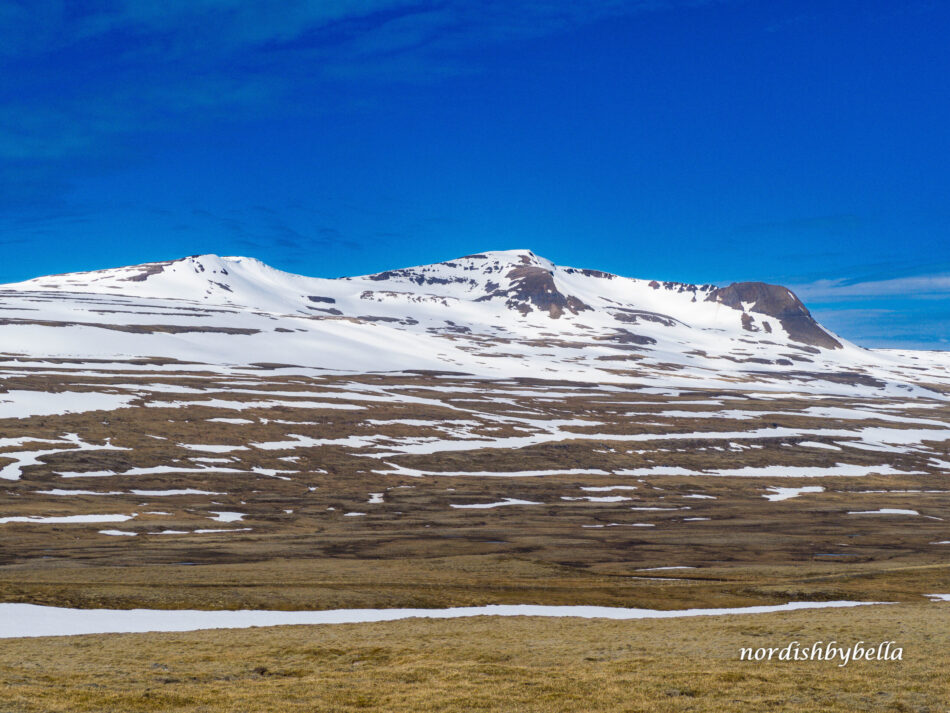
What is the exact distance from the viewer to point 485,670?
71.0 ft

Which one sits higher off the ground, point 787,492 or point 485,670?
point 485,670

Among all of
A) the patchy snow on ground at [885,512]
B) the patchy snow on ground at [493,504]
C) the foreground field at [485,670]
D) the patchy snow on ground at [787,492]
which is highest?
the foreground field at [485,670]

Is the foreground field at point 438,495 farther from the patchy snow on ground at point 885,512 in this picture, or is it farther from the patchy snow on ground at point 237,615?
the patchy snow on ground at point 237,615

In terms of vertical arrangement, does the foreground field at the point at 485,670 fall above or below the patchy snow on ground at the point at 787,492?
above

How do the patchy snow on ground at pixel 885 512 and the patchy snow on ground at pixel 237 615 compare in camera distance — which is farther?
the patchy snow on ground at pixel 885 512

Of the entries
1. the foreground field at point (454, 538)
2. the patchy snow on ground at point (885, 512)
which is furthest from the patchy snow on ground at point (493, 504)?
the patchy snow on ground at point (885, 512)

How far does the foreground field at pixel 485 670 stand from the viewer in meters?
18.6

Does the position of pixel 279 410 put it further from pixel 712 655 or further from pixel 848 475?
pixel 712 655

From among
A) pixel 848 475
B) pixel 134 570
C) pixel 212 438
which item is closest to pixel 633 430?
pixel 848 475

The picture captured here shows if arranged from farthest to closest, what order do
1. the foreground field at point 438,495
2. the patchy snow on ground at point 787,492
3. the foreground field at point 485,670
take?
the patchy snow on ground at point 787,492 < the foreground field at point 438,495 < the foreground field at point 485,670

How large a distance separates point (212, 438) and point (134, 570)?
64.5 metres

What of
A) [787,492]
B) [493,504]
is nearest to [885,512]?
[787,492]

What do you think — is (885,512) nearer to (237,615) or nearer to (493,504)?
(493,504)

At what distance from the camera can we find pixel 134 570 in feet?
132
